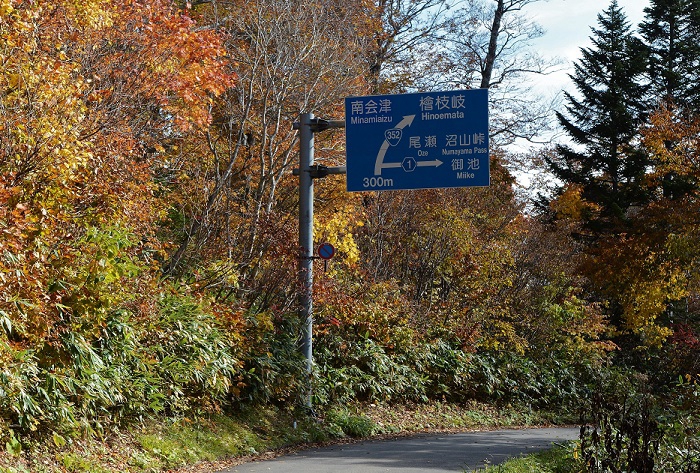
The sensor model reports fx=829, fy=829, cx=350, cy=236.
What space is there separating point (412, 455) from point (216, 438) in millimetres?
3141

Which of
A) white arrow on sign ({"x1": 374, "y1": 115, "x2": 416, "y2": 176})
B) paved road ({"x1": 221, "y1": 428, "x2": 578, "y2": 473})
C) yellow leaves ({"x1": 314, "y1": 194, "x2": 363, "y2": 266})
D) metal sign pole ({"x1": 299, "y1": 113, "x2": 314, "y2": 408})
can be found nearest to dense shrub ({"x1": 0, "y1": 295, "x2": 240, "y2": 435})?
paved road ({"x1": 221, "y1": 428, "x2": 578, "y2": 473})

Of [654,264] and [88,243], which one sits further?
[654,264]

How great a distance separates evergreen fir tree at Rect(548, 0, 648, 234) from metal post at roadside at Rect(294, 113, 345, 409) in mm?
21390

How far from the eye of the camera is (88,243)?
31.6 ft

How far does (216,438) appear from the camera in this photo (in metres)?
12.3

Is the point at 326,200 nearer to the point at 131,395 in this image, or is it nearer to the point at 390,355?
the point at 390,355

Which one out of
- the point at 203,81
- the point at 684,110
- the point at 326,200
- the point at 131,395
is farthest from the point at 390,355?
the point at 684,110

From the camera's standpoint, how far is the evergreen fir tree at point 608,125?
35.2 meters

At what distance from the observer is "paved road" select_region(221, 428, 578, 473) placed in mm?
11305

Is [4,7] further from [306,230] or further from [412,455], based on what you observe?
[412,455]

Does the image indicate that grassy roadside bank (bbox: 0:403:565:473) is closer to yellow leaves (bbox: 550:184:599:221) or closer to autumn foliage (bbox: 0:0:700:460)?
autumn foliage (bbox: 0:0:700:460)

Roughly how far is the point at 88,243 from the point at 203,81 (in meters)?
5.65

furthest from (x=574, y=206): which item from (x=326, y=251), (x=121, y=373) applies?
(x=121, y=373)

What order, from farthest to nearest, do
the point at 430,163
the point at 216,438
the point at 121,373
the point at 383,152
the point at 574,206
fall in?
the point at 574,206
the point at 383,152
the point at 430,163
the point at 216,438
the point at 121,373
